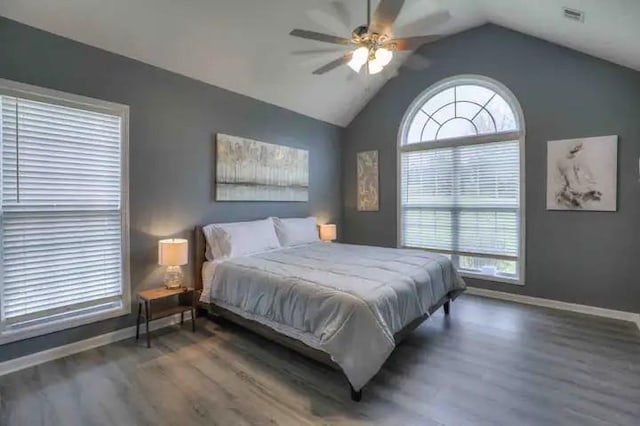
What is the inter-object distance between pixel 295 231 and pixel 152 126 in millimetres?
2256

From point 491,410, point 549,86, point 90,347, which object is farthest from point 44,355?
point 549,86

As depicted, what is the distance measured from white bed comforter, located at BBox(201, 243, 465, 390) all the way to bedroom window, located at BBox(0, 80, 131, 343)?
1.01m

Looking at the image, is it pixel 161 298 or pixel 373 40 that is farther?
pixel 161 298

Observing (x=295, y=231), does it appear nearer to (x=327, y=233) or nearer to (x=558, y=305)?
(x=327, y=233)

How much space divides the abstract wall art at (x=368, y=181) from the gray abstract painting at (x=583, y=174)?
252 cm

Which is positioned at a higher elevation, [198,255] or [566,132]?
[566,132]

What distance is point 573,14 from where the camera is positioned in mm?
3051

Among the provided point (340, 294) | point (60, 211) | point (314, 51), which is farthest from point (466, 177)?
point (60, 211)

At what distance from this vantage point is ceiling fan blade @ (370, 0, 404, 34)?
2271 millimetres

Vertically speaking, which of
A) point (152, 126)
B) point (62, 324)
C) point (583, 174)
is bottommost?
point (62, 324)

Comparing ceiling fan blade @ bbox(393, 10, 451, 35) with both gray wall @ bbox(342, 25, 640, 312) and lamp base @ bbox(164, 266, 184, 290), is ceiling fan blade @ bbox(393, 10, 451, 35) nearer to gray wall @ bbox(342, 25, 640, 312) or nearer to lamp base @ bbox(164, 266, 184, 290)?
gray wall @ bbox(342, 25, 640, 312)

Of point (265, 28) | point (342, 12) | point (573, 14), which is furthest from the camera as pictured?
point (342, 12)

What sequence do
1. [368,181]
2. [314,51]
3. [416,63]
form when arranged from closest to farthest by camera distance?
1. [314,51]
2. [416,63]
3. [368,181]

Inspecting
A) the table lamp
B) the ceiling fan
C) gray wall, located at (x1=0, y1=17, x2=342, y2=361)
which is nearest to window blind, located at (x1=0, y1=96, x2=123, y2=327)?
gray wall, located at (x1=0, y1=17, x2=342, y2=361)
